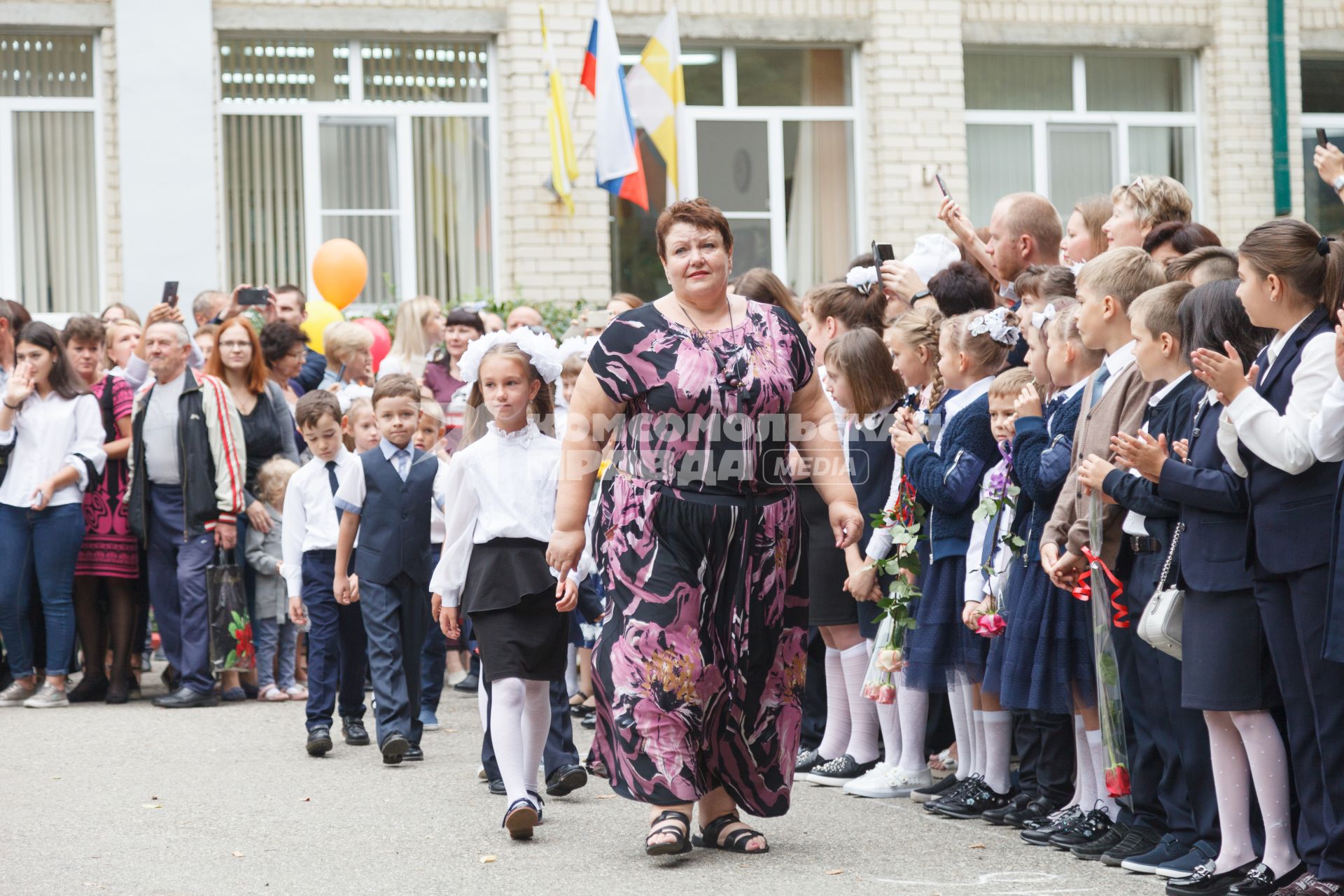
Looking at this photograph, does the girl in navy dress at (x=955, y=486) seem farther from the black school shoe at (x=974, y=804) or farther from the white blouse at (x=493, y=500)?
the white blouse at (x=493, y=500)

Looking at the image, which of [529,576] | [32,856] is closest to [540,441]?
[529,576]

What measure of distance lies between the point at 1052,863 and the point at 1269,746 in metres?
0.88

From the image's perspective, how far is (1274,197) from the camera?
16547mm

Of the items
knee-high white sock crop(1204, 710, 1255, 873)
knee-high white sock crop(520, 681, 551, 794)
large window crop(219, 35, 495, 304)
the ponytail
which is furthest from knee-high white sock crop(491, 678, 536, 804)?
large window crop(219, 35, 495, 304)

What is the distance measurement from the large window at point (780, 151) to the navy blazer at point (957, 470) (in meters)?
9.86

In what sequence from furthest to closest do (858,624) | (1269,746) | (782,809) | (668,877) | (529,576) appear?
1. (858,624)
2. (529,576)
3. (782,809)
4. (668,877)
5. (1269,746)

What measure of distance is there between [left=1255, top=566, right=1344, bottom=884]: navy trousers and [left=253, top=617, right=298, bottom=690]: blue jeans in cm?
674

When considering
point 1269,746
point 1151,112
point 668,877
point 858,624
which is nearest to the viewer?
point 1269,746

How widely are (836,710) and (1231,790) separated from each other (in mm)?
2605

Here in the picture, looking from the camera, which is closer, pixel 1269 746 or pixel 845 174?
pixel 1269 746

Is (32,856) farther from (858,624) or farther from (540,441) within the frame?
(858,624)

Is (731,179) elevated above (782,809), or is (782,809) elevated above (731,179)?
(731,179)

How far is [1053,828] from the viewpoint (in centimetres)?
579

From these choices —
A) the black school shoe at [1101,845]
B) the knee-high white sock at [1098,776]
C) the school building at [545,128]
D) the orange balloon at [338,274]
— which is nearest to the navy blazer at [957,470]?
the knee-high white sock at [1098,776]
